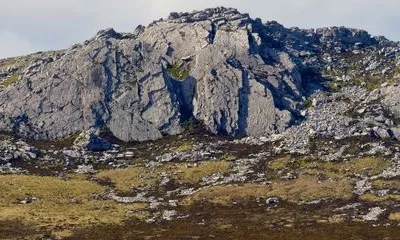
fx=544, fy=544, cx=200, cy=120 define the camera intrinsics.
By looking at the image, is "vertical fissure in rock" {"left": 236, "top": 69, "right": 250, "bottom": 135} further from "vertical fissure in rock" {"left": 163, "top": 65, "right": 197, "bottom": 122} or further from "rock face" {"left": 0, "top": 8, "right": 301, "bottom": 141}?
"vertical fissure in rock" {"left": 163, "top": 65, "right": 197, "bottom": 122}

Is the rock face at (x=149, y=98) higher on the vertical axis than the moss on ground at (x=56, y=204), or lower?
higher

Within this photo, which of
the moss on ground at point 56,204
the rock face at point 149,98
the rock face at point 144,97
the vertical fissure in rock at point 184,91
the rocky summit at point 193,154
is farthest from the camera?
the vertical fissure in rock at point 184,91

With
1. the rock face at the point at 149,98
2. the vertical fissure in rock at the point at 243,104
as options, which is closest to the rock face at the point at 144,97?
the rock face at the point at 149,98

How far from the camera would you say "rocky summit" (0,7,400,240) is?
11119 centimetres

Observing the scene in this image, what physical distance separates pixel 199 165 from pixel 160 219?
38993 mm

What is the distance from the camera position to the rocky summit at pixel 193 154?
111 metres

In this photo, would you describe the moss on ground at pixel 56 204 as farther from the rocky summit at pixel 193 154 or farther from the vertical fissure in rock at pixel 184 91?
the vertical fissure in rock at pixel 184 91

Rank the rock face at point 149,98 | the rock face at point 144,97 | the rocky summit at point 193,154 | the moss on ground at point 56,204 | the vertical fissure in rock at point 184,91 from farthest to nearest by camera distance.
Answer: the vertical fissure in rock at point 184,91 < the rock face at point 144,97 < the rock face at point 149,98 < the moss on ground at point 56,204 < the rocky summit at point 193,154

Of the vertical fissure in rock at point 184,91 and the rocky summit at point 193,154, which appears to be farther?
the vertical fissure in rock at point 184,91

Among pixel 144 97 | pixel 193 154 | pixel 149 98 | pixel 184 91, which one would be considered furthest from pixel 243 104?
pixel 144 97

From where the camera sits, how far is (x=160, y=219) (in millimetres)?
115438

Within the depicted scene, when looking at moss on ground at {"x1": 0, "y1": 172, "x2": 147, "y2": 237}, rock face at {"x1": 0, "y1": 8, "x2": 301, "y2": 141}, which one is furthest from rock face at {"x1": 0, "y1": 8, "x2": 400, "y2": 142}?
moss on ground at {"x1": 0, "y1": 172, "x2": 147, "y2": 237}

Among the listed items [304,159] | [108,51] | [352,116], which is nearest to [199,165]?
[304,159]

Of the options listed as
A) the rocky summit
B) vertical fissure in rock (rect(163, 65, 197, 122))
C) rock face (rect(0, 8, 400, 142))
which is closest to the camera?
the rocky summit
